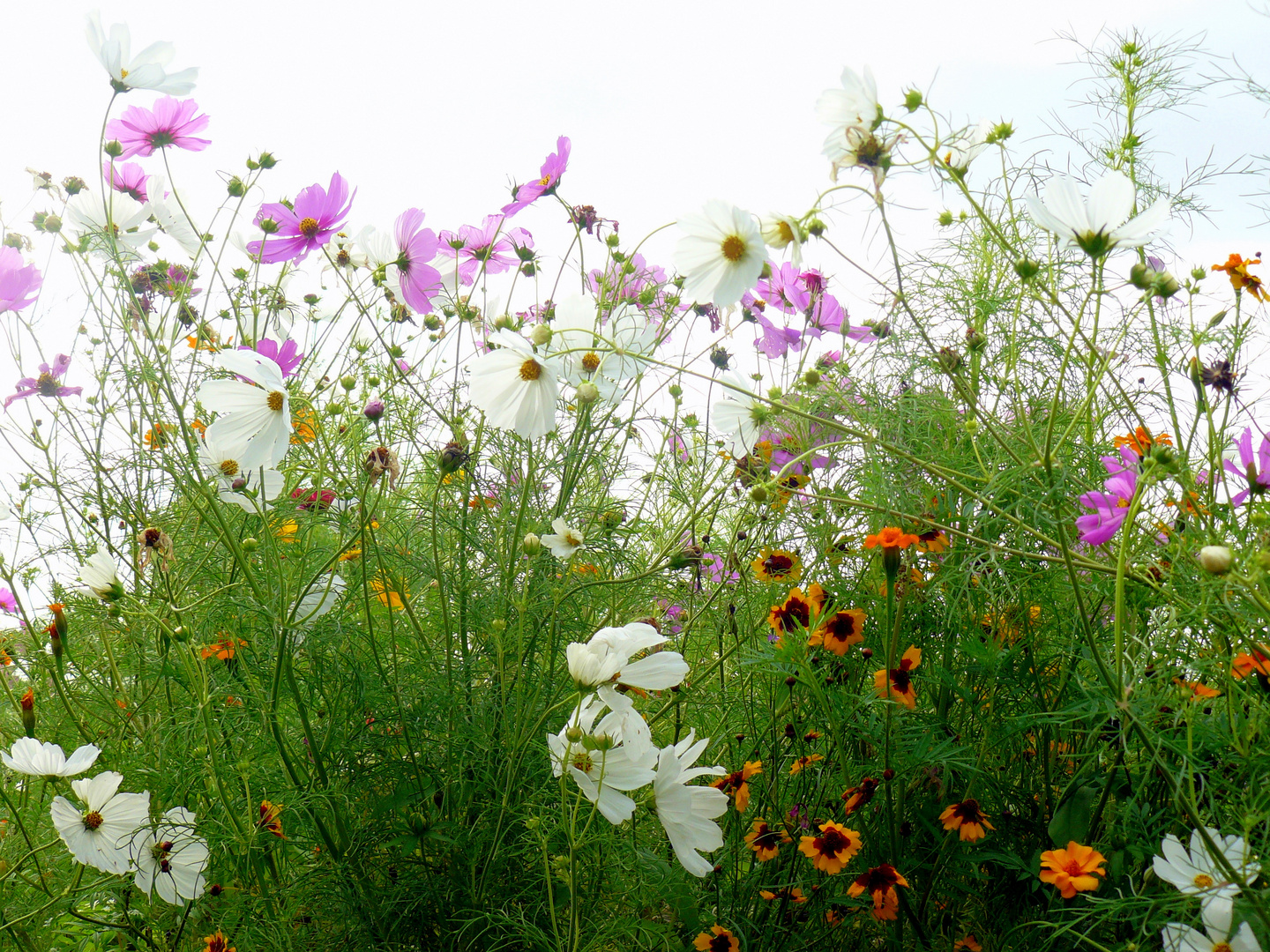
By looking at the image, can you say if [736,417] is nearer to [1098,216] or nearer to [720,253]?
[720,253]

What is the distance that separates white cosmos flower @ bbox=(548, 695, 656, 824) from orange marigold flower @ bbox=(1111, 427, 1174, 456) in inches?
23.4

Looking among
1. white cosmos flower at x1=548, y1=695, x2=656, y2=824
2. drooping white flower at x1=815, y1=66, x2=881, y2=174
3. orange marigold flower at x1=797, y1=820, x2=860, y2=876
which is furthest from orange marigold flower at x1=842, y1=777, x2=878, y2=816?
drooping white flower at x1=815, y1=66, x2=881, y2=174

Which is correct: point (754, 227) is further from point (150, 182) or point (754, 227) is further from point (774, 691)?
point (150, 182)

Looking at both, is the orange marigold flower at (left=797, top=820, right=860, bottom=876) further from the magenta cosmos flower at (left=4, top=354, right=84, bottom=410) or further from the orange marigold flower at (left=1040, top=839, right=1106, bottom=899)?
the magenta cosmos flower at (left=4, top=354, right=84, bottom=410)

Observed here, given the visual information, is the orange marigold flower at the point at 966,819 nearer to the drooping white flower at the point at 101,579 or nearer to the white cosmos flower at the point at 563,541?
the white cosmos flower at the point at 563,541

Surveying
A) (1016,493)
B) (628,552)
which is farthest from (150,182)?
(1016,493)

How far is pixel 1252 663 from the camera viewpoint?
0.98 m

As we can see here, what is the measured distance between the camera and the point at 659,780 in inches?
36.2

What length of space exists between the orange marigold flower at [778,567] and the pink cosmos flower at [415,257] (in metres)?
0.59

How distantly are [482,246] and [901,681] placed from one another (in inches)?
33.2

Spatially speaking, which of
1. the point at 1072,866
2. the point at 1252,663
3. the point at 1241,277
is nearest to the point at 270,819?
the point at 1072,866

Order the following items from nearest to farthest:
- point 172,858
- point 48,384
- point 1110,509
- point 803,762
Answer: point 1110,509 → point 172,858 → point 803,762 → point 48,384

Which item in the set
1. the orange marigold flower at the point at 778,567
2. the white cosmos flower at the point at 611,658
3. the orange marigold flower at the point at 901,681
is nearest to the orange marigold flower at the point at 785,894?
the orange marigold flower at the point at 901,681

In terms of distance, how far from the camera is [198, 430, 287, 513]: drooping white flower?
994 millimetres
